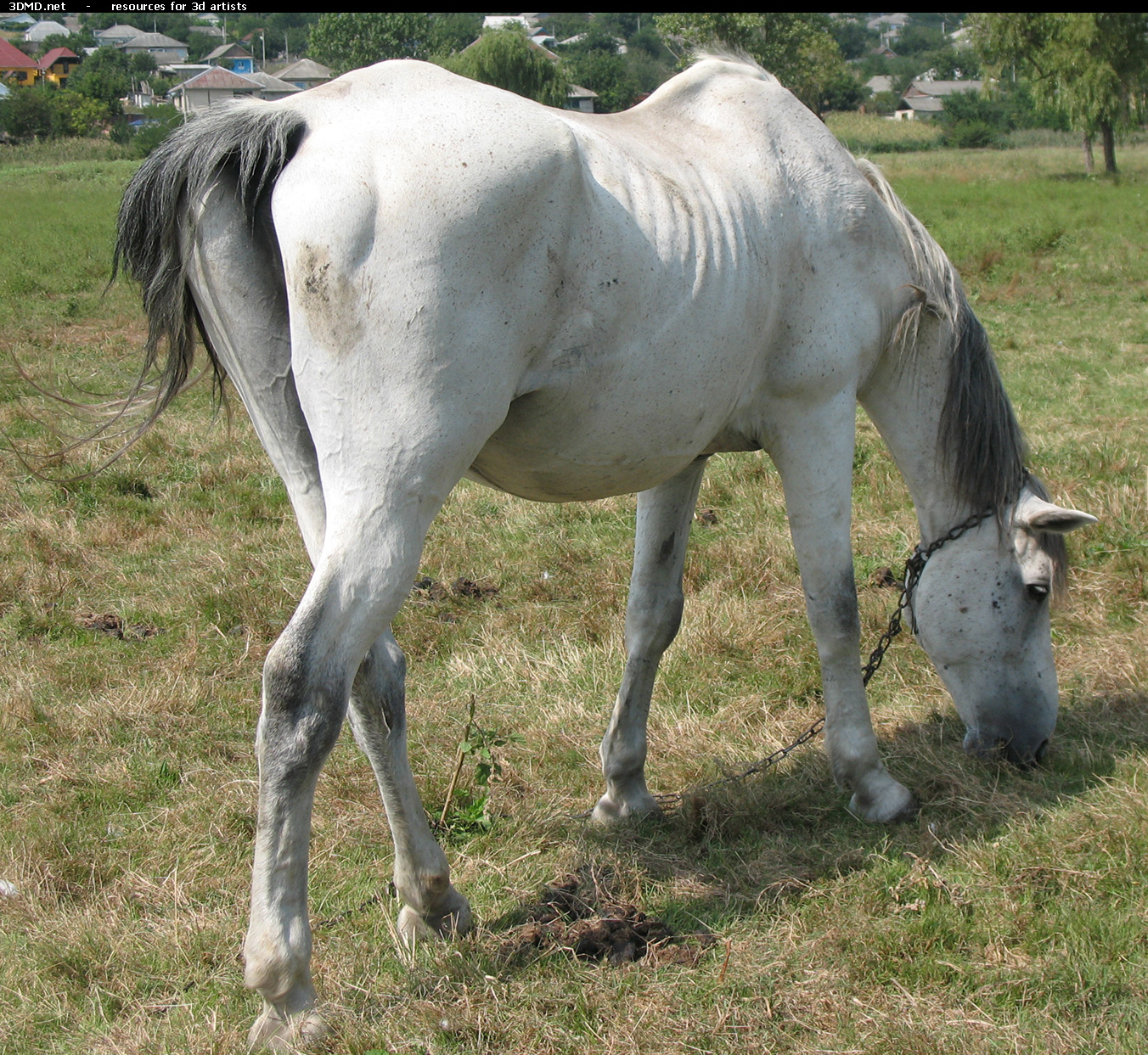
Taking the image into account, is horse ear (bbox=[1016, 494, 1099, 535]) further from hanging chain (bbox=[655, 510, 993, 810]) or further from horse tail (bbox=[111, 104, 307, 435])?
horse tail (bbox=[111, 104, 307, 435])

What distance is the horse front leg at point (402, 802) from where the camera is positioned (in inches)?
102

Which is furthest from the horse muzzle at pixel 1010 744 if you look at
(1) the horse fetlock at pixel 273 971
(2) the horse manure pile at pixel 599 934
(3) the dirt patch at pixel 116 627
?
(3) the dirt patch at pixel 116 627

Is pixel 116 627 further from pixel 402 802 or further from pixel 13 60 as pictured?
pixel 13 60

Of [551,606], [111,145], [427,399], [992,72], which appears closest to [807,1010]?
[427,399]

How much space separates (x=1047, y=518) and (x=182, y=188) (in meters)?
2.61

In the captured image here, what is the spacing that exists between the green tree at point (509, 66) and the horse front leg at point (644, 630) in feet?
152

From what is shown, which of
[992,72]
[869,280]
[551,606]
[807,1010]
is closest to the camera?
[807,1010]

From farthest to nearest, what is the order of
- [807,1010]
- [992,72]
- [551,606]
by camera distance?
[992,72], [551,606], [807,1010]

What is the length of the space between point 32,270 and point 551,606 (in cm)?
1270

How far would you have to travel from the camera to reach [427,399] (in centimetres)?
220

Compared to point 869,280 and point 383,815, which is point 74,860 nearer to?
point 383,815

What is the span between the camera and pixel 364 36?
7106 centimetres

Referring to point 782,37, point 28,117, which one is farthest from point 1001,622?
point 782,37

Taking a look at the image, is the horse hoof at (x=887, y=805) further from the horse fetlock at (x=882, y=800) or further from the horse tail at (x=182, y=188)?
the horse tail at (x=182, y=188)
